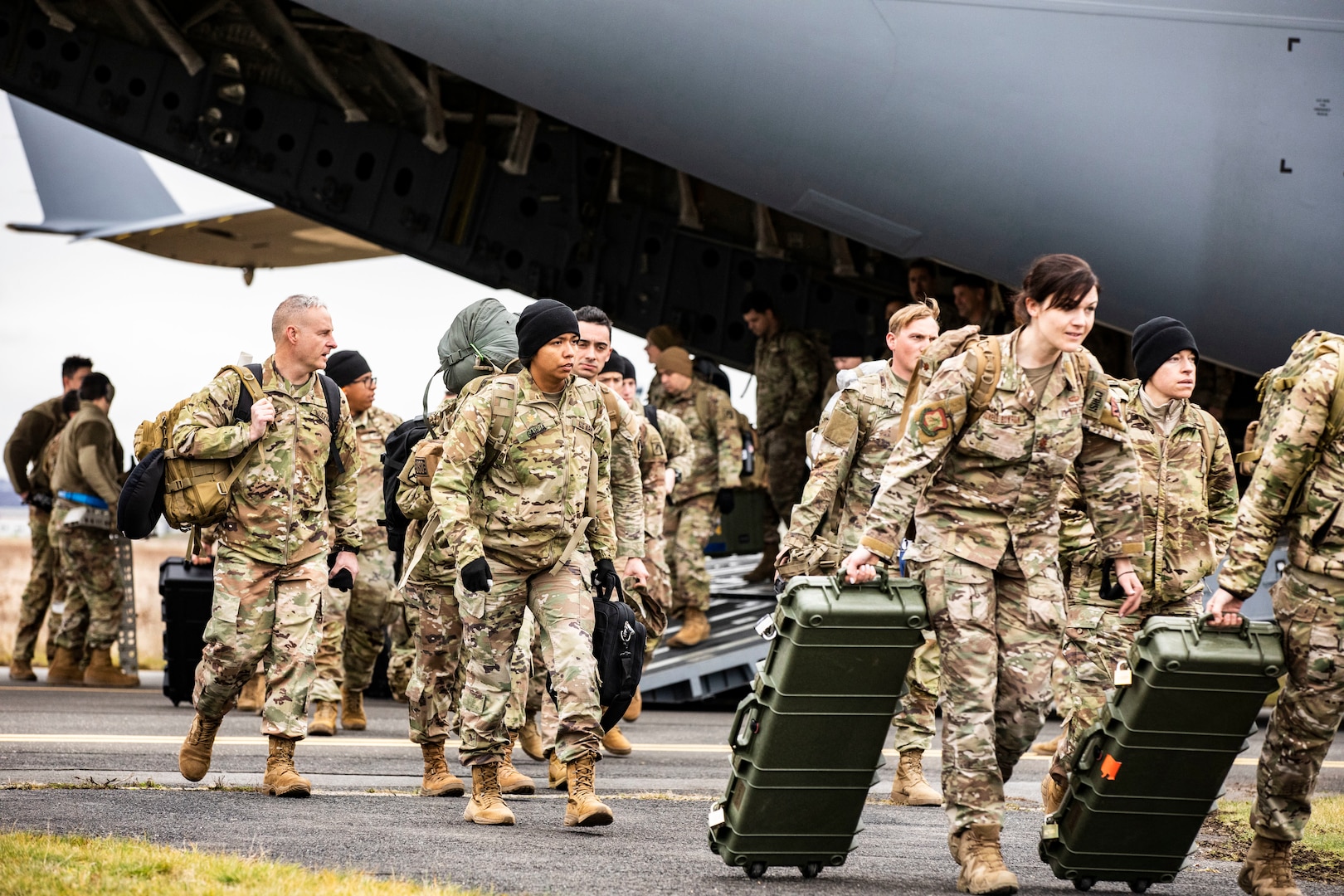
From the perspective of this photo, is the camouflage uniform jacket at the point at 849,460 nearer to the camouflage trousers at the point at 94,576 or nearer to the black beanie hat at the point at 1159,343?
the black beanie hat at the point at 1159,343

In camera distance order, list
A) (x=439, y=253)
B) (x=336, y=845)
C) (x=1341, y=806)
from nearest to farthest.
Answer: (x=336, y=845) → (x=1341, y=806) → (x=439, y=253)

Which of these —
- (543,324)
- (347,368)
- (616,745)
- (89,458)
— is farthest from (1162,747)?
(89,458)

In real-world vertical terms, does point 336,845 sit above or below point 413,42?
below

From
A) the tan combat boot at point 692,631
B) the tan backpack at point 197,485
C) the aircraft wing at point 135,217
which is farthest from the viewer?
the aircraft wing at point 135,217

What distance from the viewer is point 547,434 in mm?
5488

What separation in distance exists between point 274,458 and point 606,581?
1.45 m

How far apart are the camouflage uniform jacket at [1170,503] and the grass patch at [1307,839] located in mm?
927

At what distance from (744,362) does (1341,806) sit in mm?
7537

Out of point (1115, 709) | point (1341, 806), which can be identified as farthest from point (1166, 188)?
point (1115, 709)

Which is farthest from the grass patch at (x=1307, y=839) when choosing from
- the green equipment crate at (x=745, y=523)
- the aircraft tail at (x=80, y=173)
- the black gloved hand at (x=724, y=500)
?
the aircraft tail at (x=80, y=173)

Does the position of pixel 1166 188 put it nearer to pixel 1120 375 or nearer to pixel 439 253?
pixel 1120 375

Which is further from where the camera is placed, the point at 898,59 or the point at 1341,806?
the point at 898,59

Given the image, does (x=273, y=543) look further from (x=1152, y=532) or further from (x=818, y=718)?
(x=1152, y=532)

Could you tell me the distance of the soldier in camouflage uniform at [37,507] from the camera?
37.6 feet
